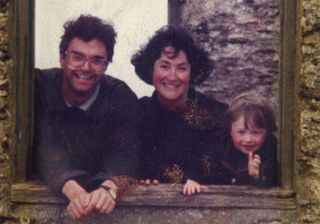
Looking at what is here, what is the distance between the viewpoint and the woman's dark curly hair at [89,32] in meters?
3.16

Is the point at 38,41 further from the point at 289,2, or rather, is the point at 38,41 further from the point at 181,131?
the point at 289,2

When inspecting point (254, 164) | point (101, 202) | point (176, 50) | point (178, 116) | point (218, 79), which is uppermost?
point (176, 50)

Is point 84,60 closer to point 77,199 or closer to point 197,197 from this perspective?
point 77,199

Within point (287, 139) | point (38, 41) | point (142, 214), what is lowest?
point (142, 214)

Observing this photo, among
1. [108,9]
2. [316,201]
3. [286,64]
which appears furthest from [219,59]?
[316,201]

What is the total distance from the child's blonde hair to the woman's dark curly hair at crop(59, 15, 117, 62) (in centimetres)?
62

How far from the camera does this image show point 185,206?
315 centimetres

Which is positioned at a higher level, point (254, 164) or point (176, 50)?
point (176, 50)

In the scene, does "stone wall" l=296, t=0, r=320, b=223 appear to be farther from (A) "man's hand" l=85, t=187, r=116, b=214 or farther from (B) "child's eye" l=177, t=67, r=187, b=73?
(A) "man's hand" l=85, t=187, r=116, b=214

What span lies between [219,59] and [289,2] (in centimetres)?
41

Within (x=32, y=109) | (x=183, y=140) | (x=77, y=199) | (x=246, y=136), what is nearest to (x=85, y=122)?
(x=32, y=109)

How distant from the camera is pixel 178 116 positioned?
3.20m

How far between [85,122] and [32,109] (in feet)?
0.84

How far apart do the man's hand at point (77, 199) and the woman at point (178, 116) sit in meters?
0.28
